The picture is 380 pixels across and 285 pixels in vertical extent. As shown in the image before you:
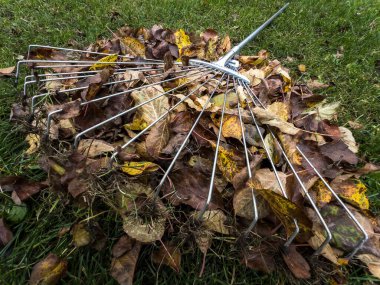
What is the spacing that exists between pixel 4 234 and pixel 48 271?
26cm

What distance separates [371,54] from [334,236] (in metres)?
2.01

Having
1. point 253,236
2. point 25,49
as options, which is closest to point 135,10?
point 25,49

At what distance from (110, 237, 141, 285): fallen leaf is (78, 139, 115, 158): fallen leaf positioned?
14.7 inches

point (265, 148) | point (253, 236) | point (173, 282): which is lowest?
Answer: point (173, 282)

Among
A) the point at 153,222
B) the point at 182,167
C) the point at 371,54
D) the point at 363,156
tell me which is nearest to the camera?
the point at 153,222

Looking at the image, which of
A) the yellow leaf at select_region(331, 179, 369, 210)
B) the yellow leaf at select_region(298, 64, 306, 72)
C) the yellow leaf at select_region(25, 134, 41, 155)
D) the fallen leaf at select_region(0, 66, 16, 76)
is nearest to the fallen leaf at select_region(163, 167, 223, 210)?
the yellow leaf at select_region(331, 179, 369, 210)

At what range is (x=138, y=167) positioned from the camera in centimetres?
122

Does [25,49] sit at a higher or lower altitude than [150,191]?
lower

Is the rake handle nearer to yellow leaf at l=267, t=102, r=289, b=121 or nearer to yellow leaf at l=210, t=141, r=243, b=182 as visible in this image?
yellow leaf at l=267, t=102, r=289, b=121

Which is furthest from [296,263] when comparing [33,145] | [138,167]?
[33,145]

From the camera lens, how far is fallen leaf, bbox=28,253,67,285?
3.73ft

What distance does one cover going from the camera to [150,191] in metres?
1.22

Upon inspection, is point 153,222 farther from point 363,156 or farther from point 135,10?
point 135,10

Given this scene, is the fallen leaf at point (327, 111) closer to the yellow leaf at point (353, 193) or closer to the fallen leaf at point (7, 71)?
the yellow leaf at point (353, 193)
